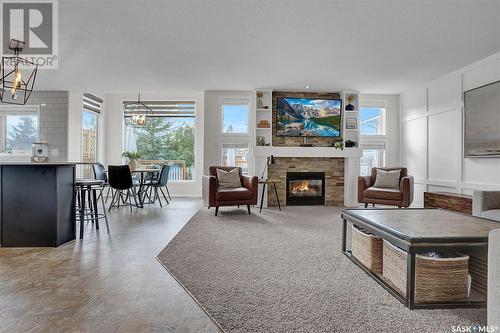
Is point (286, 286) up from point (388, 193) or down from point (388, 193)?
down

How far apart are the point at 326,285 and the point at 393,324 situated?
0.60 meters

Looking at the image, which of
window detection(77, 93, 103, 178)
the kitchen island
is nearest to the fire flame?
the kitchen island

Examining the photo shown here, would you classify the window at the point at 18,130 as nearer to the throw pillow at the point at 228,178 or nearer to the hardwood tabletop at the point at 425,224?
the throw pillow at the point at 228,178

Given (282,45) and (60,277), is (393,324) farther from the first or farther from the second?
(282,45)

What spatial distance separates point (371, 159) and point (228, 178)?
360 cm

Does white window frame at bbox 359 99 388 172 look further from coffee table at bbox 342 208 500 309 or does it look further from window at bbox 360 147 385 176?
coffee table at bbox 342 208 500 309

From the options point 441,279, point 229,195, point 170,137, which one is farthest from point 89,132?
point 441,279

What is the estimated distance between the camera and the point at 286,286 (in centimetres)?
221

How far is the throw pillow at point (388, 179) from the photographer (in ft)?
18.5

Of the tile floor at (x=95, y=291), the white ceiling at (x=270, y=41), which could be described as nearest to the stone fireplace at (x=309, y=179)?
the white ceiling at (x=270, y=41)

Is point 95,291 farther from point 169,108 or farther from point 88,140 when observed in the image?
point 169,108

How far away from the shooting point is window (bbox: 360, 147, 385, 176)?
712 cm

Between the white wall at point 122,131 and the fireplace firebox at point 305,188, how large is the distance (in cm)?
264

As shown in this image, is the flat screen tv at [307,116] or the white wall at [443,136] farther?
the flat screen tv at [307,116]
